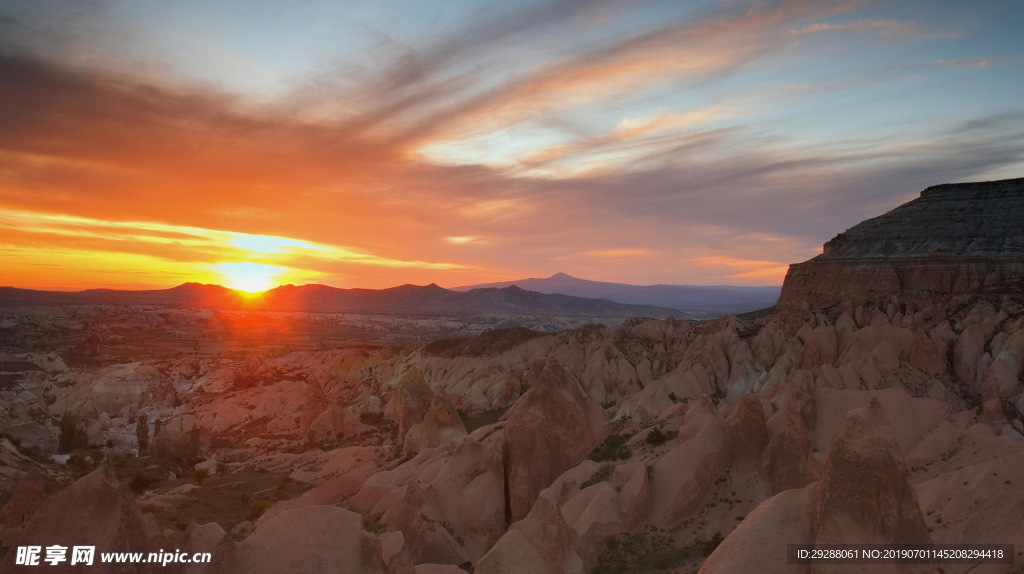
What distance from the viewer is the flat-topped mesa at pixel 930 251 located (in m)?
77.2

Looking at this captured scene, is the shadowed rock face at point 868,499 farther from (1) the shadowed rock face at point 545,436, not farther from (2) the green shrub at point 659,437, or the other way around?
(1) the shadowed rock face at point 545,436

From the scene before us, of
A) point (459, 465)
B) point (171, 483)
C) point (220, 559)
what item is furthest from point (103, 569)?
point (171, 483)

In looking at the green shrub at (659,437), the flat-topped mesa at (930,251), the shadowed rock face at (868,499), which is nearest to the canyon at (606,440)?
the shadowed rock face at (868,499)

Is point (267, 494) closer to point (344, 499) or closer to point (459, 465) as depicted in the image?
point (344, 499)

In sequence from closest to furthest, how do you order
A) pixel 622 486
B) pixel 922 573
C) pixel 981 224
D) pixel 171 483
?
pixel 922 573 → pixel 622 486 → pixel 171 483 → pixel 981 224

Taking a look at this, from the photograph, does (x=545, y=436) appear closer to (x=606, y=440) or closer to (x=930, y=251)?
(x=606, y=440)

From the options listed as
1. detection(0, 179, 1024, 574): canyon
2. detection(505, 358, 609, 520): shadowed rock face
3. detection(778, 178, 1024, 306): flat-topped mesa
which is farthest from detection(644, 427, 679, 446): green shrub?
detection(778, 178, 1024, 306): flat-topped mesa

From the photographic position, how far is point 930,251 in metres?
84.9

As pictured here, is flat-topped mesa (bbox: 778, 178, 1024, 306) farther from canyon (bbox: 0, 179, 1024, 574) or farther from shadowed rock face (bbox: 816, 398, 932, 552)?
shadowed rock face (bbox: 816, 398, 932, 552)

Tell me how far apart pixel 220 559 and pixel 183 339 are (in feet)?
634

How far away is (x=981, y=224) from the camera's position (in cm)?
8662

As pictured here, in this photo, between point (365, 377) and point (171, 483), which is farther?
point (365, 377)

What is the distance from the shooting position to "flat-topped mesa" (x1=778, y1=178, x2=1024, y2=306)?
253ft

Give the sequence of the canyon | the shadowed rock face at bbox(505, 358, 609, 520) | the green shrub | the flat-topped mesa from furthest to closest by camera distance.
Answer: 1. the flat-topped mesa
2. the green shrub
3. the shadowed rock face at bbox(505, 358, 609, 520)
4. the canyon
